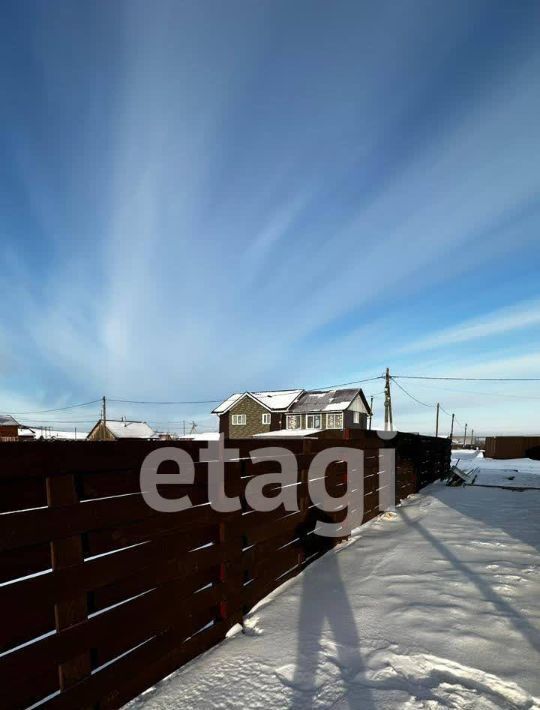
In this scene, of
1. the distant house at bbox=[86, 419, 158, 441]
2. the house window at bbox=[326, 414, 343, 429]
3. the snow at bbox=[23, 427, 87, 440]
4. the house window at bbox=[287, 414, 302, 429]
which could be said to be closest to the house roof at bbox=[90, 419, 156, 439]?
the distant house at bbox=[86, 419, 158, 441]

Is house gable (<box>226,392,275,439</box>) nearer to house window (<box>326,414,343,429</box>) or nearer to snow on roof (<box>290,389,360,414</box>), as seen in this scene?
snow on roof (<box>290,389,360,414</box>)

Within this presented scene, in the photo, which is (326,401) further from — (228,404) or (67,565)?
(67,565)

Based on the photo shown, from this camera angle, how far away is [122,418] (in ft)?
192

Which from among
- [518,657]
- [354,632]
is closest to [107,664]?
[354,632]

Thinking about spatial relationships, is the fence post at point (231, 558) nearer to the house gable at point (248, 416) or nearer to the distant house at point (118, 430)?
the house gable at point (248, 416)

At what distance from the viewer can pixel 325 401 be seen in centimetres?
3553

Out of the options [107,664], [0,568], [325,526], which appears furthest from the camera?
[325,526]

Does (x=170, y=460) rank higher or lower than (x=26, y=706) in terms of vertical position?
higher

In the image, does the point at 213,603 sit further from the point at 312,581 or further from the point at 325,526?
the point at 325,526

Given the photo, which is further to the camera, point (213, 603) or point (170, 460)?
point (213, 603)

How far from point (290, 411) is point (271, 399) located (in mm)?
2726

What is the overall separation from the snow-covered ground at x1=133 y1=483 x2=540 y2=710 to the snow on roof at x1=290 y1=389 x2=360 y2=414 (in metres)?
29.8

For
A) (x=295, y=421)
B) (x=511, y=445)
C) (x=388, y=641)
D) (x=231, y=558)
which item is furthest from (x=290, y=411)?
(x=388, y=641)

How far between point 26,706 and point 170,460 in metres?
1.31
